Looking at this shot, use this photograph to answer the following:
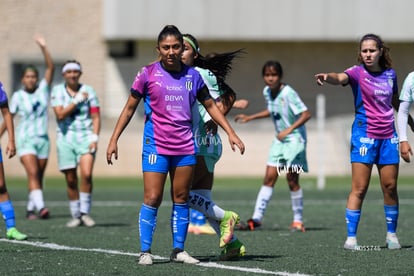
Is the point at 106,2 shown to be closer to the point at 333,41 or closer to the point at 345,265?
the point at 333,41

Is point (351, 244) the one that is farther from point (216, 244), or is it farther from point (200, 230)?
point (200, 230)

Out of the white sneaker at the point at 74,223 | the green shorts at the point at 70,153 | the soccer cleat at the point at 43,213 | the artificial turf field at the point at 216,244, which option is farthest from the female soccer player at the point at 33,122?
the white sneaker at the point at 74,223

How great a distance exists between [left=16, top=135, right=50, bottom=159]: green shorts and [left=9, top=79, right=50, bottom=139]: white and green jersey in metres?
0.06

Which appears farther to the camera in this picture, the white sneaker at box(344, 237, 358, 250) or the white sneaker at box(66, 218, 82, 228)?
the white sneaker at box(66, 218, 82, 228)

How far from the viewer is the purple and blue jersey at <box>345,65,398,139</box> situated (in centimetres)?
1139

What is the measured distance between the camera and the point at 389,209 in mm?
11867

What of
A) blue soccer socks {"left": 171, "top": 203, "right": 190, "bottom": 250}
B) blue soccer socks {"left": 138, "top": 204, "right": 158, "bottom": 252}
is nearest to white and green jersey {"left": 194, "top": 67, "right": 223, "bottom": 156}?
blue soccer socks {"left": 171, "top": 203, "right": 190, "bottom": 250}

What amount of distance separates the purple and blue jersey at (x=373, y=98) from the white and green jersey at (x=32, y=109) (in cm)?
677

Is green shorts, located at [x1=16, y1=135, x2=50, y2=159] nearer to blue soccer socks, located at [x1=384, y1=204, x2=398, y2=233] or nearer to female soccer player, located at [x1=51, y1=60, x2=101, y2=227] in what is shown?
female soccer player, located at [x1=51, y1=60, x2=101, y2=227]

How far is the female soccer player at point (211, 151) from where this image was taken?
1051 cm

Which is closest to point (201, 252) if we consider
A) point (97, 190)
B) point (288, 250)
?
point (288, 250)

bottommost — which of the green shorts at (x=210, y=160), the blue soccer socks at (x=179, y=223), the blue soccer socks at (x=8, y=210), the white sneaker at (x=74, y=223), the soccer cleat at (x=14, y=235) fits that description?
the white sneaker at (x=74, y=223)

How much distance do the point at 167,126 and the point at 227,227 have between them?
1.22 metres

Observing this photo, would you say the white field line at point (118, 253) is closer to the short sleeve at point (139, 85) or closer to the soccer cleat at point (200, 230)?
the short sleeve at point (139, 85)
